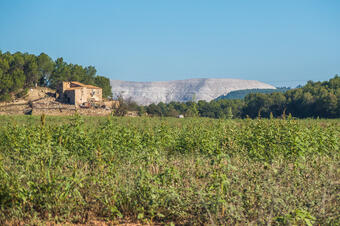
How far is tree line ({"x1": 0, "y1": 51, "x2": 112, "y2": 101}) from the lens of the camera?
64.3 meters

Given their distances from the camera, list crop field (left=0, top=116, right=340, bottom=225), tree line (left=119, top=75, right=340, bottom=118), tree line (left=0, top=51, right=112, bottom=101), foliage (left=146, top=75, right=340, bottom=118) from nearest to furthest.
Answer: crop field (left=0, top=116, right=340, bottom=225) → tree line (left=119, top=75, right=340, bottom=118) → foliage (left=146, top=75, right=340, bottom=118) → tree line (left=0, top=51, right=112, bottom=101)

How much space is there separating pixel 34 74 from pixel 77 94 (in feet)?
53.4

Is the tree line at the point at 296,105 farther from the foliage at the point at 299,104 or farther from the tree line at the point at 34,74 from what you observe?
the tree line at the point at 34,74

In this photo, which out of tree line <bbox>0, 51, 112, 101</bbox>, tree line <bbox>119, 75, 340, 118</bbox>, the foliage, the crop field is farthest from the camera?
tree line <bbox>0, 51, 112, 101</bbox>

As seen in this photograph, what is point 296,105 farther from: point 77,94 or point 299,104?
point 77,94

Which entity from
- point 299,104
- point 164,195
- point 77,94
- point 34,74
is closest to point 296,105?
point 299,104

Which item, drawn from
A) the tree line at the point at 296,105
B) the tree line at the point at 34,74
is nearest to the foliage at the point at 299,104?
the tree line at the point at 296,105

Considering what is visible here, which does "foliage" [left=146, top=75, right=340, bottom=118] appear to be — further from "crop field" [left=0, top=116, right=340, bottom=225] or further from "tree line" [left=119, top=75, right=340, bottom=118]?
"crop field" [left=0, top=116, right=340, bottom=225]

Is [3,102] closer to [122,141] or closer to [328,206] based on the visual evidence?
[122,141]

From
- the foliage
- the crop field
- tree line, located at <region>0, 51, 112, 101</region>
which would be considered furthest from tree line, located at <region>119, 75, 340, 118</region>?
the crop field

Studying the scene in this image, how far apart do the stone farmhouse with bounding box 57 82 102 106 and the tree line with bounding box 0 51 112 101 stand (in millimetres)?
7393

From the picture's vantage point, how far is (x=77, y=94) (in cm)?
6450

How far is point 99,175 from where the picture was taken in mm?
5793

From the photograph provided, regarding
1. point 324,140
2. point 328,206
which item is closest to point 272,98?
point 324,140
